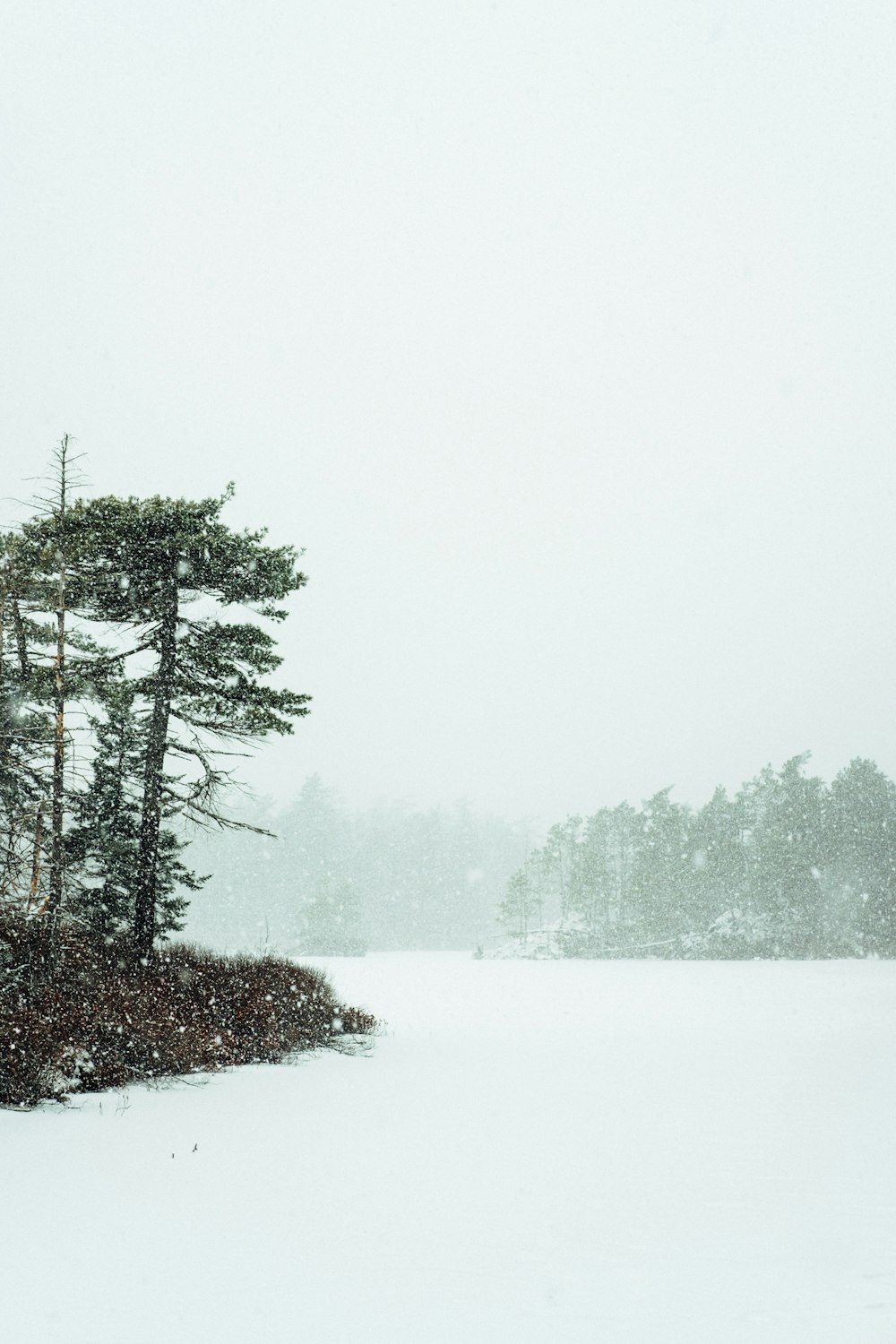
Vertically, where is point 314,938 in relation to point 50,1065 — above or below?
below

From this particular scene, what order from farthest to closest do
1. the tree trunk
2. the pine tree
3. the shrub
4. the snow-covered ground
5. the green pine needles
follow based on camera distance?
the pine tree → the tree trunk → the green pine needles → the shrub → the snow-covered ground

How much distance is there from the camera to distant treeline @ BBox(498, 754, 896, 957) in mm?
57469

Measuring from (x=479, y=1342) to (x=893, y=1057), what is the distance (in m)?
13.4

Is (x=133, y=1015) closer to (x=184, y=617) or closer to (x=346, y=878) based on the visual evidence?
(x=184, y=617)

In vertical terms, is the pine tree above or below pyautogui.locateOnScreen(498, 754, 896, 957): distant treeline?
above

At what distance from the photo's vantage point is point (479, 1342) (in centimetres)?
450

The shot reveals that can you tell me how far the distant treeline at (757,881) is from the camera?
5747cm

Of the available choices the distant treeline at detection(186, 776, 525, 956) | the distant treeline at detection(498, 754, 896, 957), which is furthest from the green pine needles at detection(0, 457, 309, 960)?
the distant treeline at detection(186, 776, 525, 956)

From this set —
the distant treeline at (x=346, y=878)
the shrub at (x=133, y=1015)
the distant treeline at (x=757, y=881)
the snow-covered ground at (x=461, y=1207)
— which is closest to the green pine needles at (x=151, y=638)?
the shrub at (x=133, y=1015)

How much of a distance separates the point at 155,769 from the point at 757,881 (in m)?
49.7

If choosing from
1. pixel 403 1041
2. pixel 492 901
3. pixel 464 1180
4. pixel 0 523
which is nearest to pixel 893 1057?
pixel 403 1041

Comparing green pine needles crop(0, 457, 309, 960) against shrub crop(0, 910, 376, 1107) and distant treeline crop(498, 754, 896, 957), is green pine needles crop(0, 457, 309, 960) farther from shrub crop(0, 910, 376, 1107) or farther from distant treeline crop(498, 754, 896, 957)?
distant treeline crop(498, 754, 896, 957)

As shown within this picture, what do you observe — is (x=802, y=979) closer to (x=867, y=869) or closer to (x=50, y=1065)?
(x=867, y=869)

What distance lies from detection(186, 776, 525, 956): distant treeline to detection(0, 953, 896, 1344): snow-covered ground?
71.6 metres
